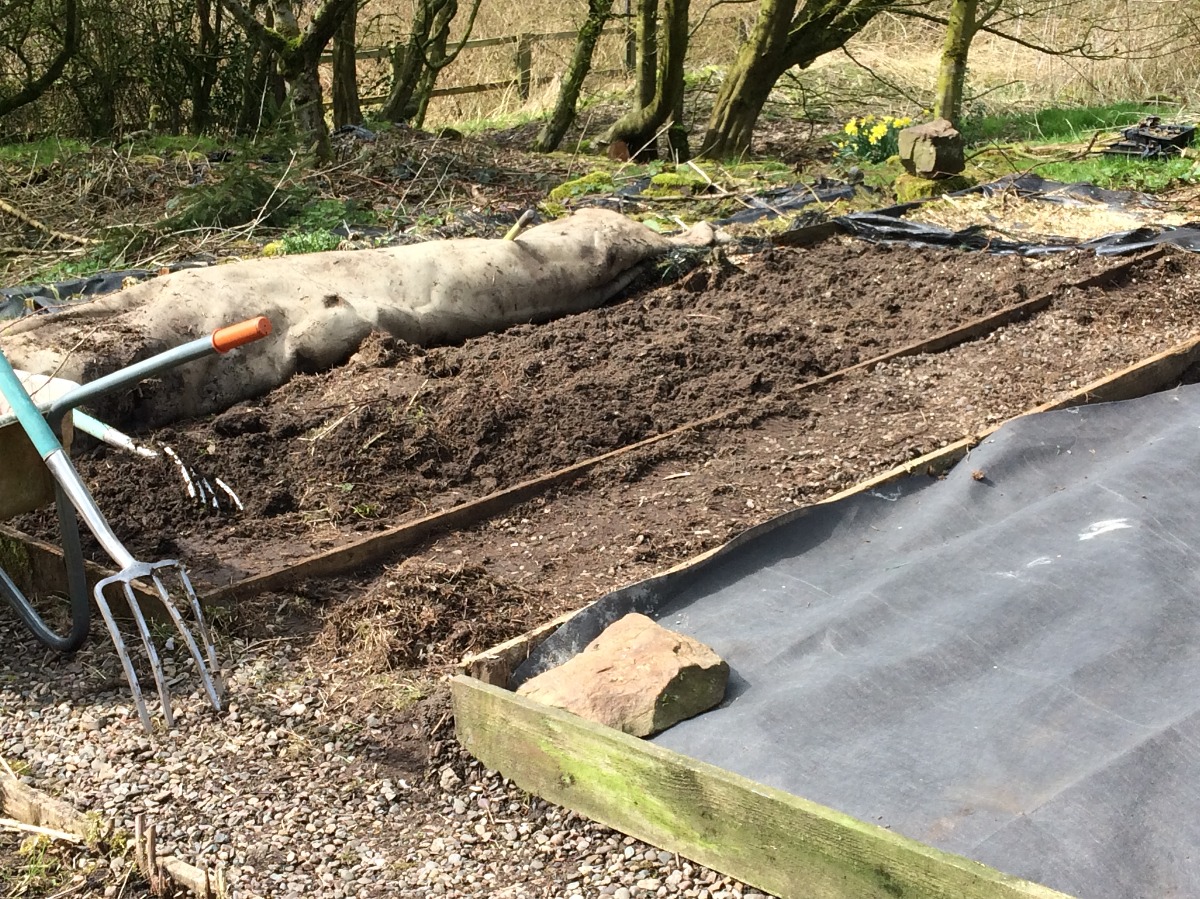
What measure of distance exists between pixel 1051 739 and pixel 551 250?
173 inches

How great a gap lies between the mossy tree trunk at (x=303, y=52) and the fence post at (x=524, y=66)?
7764mm

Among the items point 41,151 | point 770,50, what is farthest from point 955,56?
point 41,151

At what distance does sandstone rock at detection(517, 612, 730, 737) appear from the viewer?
9.11 feet

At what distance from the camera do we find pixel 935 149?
887cm

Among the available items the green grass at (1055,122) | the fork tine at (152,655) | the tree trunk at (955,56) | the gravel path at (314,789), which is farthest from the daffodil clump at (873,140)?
the fork tine at (152,655)

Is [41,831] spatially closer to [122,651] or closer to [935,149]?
[122,651]

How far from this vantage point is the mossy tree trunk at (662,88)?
1160cm

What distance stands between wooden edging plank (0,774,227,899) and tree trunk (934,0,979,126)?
9.46 metres

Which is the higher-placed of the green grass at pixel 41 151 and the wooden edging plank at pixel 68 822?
the green grass at pixel 41 151

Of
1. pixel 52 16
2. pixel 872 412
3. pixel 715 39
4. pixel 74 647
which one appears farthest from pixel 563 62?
pixel 74 647

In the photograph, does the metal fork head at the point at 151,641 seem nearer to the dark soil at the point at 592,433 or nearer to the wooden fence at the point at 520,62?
the dark soil at the point at 592,433

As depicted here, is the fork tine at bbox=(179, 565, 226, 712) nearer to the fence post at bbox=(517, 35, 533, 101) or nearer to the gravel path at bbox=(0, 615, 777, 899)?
the gravel path at bbox=(0, 615, 777, 899)

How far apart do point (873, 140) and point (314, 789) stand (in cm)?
904

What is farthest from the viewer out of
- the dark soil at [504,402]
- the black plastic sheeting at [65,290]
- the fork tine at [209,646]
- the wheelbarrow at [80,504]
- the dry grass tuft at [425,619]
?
the black plastic sheeting at [65,290]
